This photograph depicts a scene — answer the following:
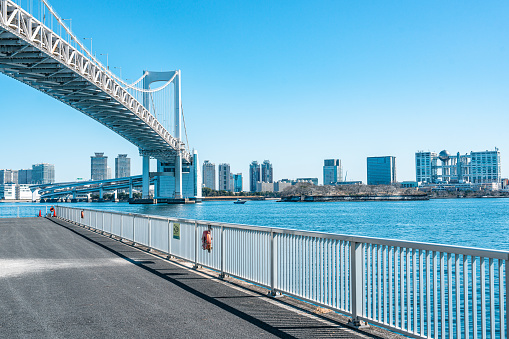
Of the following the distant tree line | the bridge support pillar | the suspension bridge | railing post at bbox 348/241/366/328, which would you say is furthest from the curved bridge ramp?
the distant tree line

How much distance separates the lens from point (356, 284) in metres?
6.34

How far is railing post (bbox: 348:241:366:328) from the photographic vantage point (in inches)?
247

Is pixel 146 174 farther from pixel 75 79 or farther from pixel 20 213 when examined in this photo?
pixel 75 79

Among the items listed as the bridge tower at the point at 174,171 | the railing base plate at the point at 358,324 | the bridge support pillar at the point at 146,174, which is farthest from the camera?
the bridge tower at the point at 174,171

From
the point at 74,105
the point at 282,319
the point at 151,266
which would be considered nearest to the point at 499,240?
the point at 151,266

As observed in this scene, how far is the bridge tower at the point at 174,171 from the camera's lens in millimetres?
108938

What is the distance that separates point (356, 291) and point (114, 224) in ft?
46.4

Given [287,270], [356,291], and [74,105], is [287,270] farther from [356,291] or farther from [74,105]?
[74,105]

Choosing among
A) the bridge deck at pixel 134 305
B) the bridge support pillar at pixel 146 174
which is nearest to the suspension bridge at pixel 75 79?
the bridge support pillar at pixel 146 174

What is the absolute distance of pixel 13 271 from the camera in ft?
34.7

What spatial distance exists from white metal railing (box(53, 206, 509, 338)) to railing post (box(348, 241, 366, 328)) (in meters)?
0.01

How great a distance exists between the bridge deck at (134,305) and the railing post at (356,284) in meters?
0.24

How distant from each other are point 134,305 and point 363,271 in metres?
3.35

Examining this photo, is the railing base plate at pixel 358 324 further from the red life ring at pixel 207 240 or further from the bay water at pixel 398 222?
the bay water at pixel 398 222
